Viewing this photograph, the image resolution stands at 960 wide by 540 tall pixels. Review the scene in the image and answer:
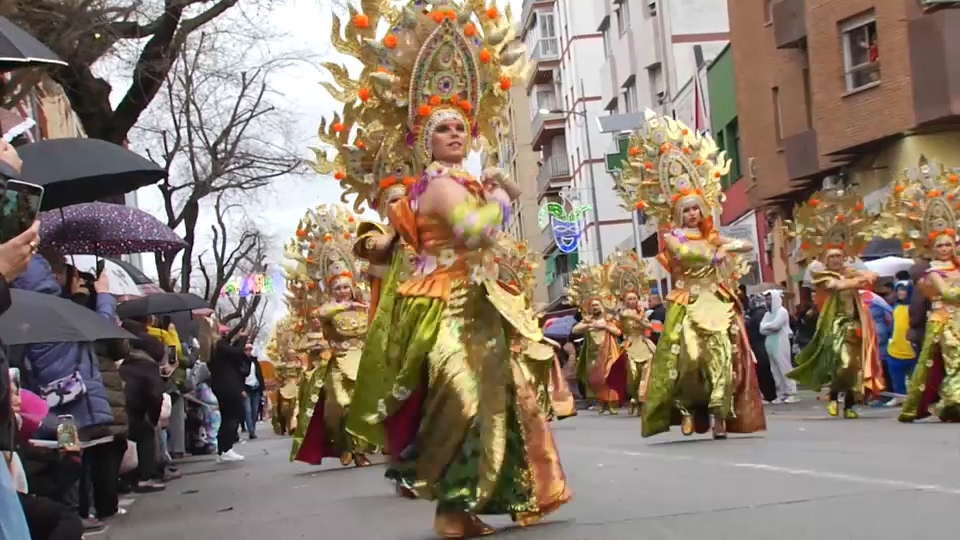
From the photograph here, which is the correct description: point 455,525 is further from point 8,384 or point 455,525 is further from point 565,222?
point 565,222

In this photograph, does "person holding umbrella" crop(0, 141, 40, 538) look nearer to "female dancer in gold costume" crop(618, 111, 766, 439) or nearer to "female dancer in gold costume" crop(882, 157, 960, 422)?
"female dancer in gold costume" crop(618, 111, 766, 439)

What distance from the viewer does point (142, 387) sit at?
13461 mm

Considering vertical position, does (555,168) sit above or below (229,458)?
above

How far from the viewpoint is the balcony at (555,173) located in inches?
3118

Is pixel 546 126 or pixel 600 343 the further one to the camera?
pixel 546 126

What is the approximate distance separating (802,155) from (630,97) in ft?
74.1

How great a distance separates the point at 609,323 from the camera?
27.5m

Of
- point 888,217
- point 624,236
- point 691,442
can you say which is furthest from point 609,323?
point 624,236

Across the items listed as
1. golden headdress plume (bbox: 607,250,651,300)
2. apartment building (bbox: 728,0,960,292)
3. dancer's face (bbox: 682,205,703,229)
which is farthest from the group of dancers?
apartment building (bbox: 728,0,960,292)

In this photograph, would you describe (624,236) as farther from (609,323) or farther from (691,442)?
(691,442)

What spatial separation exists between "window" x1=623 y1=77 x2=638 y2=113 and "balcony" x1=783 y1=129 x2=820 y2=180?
19.8 meters

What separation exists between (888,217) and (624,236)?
55.2 meters

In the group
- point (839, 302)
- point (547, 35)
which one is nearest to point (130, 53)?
point (839, 302)

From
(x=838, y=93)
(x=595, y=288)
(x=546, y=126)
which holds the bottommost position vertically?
(x=595, y=288)
